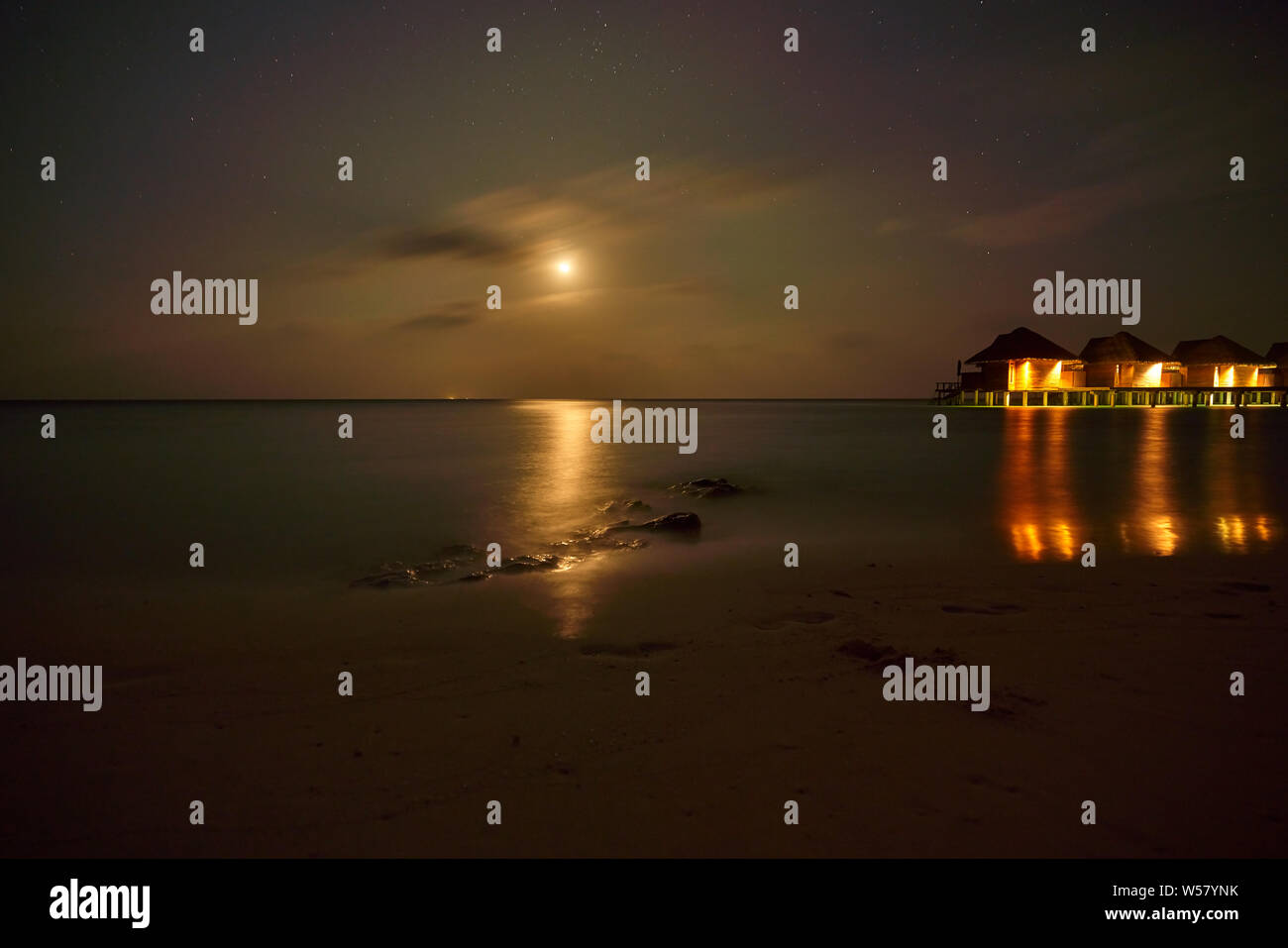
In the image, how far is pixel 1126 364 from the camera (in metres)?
76.4

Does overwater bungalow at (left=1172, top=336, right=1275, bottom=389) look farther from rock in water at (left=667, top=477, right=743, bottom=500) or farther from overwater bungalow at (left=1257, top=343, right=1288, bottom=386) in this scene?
rock in water at (left=667, top=477, right=743, bottom=500)

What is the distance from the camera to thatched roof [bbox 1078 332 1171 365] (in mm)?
75875

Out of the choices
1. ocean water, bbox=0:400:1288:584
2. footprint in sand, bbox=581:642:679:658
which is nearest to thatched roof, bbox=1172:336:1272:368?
ocean water, bbox=0:400:1288:584

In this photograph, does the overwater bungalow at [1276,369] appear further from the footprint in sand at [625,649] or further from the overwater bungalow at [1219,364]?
the footprint in sand at [625,649]

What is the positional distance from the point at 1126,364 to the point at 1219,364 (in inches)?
432

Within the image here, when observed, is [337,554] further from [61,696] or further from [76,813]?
[76,813]

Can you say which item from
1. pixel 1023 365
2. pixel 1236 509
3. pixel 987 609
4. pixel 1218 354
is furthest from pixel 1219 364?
pixel 987 609

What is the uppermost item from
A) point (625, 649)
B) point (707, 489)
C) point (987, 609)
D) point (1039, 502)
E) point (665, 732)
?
point (707, 489)

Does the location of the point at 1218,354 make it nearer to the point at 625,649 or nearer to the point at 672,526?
the point at 672,526

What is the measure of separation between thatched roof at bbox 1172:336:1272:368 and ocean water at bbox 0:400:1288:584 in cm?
5673

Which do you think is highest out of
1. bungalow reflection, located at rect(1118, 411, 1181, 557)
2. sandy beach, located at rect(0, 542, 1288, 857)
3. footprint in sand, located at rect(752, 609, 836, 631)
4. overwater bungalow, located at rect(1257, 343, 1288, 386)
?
overwater bungalow, located at rect(1257, 343, 1288, 386)

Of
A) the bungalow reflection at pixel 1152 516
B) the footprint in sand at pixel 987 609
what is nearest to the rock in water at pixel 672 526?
the footprint in sand at pixel 987 609
